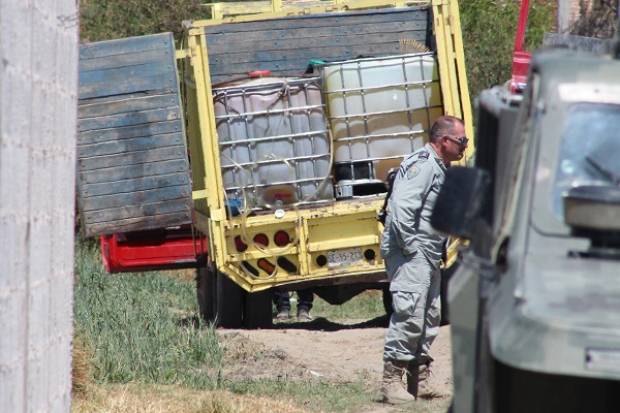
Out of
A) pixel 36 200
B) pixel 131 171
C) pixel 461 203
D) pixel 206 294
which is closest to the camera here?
pixel 461 203

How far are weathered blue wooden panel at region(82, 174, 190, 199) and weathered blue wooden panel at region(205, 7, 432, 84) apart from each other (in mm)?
938

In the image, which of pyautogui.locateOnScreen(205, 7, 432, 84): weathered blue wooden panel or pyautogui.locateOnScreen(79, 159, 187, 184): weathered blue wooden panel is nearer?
pyautogui.locateOnScreen(79, 159, 187, 184): weathered blue wooden panel

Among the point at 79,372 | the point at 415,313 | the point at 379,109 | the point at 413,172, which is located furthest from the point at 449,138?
the point at 379,109

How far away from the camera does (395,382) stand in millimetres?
9109

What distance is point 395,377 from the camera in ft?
29.9

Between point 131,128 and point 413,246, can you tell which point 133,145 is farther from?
point 413,246

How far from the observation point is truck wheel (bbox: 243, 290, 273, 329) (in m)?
13.2

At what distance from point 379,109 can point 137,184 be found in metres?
2.11

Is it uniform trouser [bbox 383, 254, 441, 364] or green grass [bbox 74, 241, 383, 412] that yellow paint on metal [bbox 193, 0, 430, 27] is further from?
uniform trouser [bbox 383, 254, 441, 364]

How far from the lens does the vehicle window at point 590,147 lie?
4.57 m

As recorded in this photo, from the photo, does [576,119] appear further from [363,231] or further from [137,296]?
[137,296]

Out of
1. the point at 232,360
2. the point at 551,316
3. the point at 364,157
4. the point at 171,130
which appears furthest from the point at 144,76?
the point at 551,316

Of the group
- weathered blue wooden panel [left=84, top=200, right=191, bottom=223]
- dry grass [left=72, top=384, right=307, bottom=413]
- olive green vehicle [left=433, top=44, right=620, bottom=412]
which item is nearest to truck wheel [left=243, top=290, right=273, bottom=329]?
weathered blue wooden panel [left=84, top=200, right=191, bottom=223]

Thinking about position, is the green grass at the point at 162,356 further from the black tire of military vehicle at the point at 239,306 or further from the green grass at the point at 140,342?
the black tire of military vehicle at the point at 239,306
